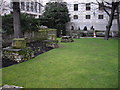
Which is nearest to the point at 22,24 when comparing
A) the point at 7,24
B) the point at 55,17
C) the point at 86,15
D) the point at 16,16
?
the point at 7,24

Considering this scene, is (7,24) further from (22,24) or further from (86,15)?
(86,15)

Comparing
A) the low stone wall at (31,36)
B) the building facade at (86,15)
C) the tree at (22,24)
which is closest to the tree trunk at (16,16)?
the tree at (22,24)

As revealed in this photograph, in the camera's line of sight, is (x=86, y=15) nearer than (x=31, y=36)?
No

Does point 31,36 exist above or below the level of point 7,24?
below

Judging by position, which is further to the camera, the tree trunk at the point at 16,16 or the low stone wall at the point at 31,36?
the low stone wall at the point at 31,36

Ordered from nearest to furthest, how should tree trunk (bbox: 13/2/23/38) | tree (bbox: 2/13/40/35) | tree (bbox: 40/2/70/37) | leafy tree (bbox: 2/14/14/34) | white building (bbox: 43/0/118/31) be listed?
tree trunk (bbox: 13/2/23/38) → leafy tree (bbox: 2/14/14/34) → tree (bbox: 2/13/40/35) → tree (bbox: 40/2/70/37) → white building (bbox: 43/0/118/31)

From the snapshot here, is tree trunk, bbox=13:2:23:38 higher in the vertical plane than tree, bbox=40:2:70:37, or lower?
lower

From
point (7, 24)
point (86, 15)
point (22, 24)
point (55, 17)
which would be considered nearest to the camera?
point (7, 24)

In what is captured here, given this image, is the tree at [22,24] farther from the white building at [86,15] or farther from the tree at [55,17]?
the white building at [86,15]

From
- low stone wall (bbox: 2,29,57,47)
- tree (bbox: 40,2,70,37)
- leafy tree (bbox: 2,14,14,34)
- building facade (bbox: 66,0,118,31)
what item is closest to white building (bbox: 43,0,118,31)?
building facade (bbox: 66,0,118,31)

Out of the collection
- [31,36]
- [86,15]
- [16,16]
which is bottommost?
[31,36]

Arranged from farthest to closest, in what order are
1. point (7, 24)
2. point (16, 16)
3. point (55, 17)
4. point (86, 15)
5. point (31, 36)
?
1. point (86, 15)
2. point (55, 17)
3. point (31, 36)
4. point (7, 24)
5. point (16, 16)

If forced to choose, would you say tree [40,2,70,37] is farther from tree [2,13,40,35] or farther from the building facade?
tree [2,13,40,35]

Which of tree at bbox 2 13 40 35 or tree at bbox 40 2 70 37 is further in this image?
tree at bbox 40 2 70 37
